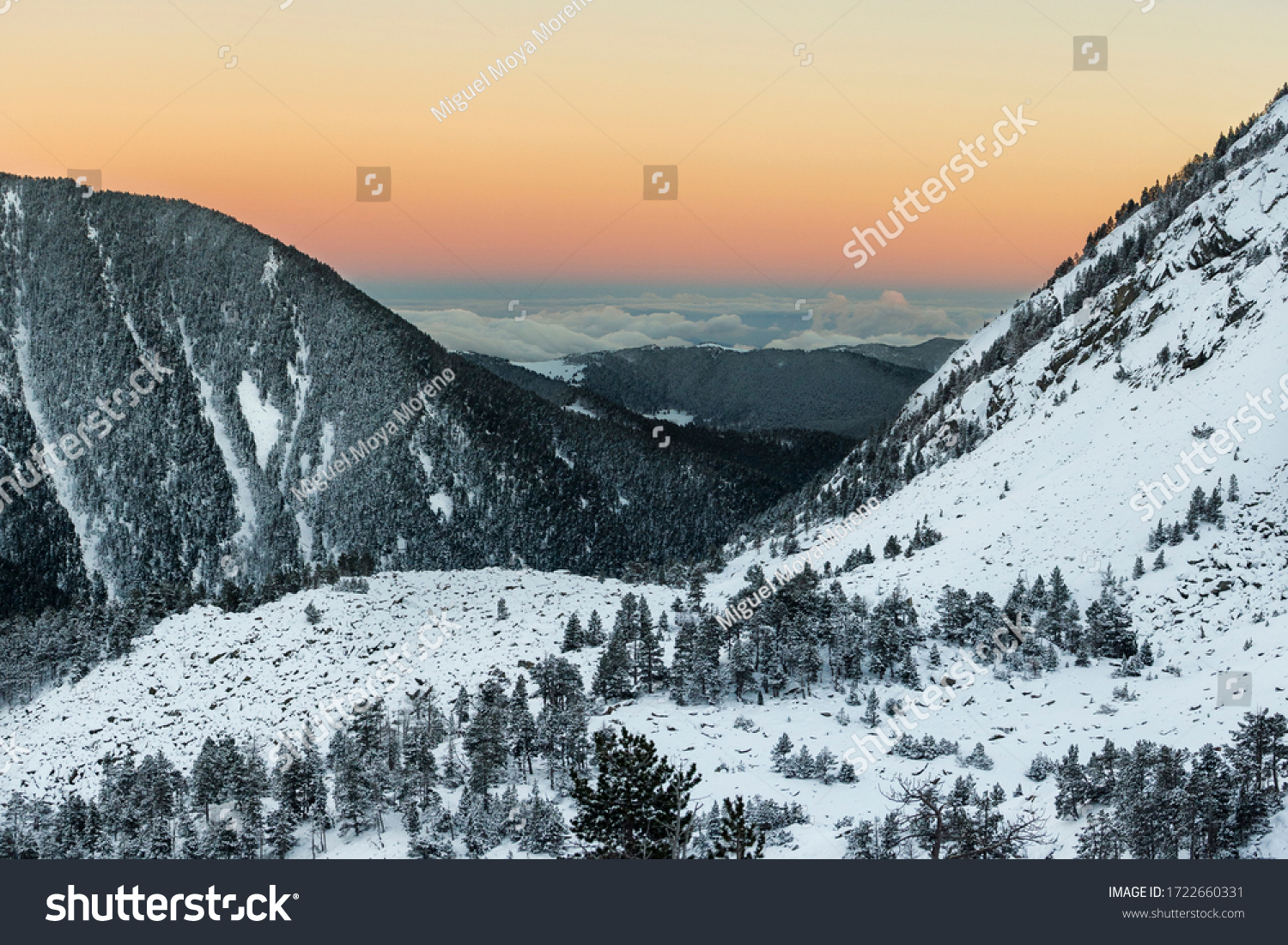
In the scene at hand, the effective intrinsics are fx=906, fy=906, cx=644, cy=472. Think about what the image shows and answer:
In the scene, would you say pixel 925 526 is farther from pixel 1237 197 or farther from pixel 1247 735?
pixel 1237 197

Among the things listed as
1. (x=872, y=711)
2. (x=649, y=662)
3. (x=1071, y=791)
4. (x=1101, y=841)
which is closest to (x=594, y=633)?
(x=649, y=662)

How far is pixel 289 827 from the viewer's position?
2253 inches

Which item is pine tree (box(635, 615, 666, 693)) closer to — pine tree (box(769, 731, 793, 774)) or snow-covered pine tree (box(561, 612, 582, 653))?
snow-covered pine tree (box(561, 612, 582, 653))

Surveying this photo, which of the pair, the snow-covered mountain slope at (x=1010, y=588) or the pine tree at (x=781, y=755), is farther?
the snow-covered mountain slope at (x=1010, y=588)

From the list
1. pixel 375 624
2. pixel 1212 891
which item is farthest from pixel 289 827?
pixel 1212 891

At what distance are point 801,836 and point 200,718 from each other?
54.3 m

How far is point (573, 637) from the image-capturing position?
261 ft

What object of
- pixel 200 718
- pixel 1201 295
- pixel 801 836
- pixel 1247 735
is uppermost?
pixel 1201 295

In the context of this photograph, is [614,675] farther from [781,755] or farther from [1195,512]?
[1195,512]

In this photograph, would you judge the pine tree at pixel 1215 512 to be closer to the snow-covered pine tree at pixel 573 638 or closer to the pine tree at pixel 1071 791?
the pine tree at pixel 1071 791

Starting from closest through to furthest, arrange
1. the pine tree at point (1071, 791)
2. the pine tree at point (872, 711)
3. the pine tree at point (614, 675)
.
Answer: the pine tree at point (1071, 791), the pine tree at point (872, 711), the pine tree at point (614, 675)

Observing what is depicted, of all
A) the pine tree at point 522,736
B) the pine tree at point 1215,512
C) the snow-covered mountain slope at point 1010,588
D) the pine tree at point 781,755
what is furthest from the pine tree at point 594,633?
the pine tree at point 1215,512

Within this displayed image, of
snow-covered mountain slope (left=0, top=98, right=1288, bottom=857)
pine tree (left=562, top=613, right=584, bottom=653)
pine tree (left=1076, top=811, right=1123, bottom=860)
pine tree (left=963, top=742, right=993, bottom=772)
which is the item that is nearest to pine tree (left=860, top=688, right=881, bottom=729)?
snow-covered mountain slope (left=0, top=98, right=1288, bottom=857)

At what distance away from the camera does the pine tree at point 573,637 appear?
259ft
